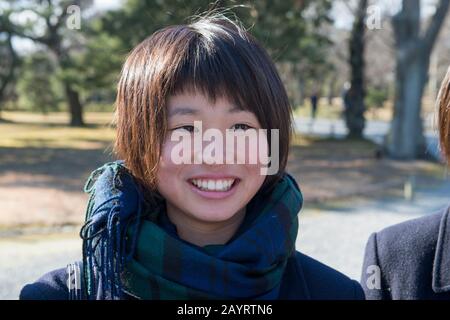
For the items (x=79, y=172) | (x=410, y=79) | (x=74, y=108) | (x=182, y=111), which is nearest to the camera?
(x=182, y=111)

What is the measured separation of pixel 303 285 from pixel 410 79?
11.5 meters

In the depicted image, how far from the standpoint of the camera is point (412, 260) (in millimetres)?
1546

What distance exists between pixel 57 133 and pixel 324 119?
1483 cm

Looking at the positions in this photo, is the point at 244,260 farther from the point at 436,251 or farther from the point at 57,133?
the point at 57,133

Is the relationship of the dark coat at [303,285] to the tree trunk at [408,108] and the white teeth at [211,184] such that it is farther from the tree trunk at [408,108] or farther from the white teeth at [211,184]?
the tree trunk at [408,108]

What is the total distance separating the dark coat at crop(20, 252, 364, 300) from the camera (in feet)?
4.29

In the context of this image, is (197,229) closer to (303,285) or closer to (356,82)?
(303,285)

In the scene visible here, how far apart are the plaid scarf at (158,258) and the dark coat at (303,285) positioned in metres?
0.07

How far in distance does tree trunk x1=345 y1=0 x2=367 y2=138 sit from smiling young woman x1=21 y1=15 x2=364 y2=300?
16969 millimetres

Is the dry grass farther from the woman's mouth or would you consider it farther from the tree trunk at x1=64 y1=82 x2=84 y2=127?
the tree trunk at x1=64 y1=82 x2=84 y2=127

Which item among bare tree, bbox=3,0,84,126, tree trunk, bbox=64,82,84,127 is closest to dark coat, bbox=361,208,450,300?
bare tree, bbox=3,0,84,126

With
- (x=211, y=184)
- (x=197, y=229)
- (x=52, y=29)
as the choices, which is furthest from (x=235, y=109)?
(x=52, y=29)

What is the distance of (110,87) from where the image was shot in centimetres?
1711

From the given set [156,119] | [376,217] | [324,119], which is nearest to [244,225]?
[156,119]
